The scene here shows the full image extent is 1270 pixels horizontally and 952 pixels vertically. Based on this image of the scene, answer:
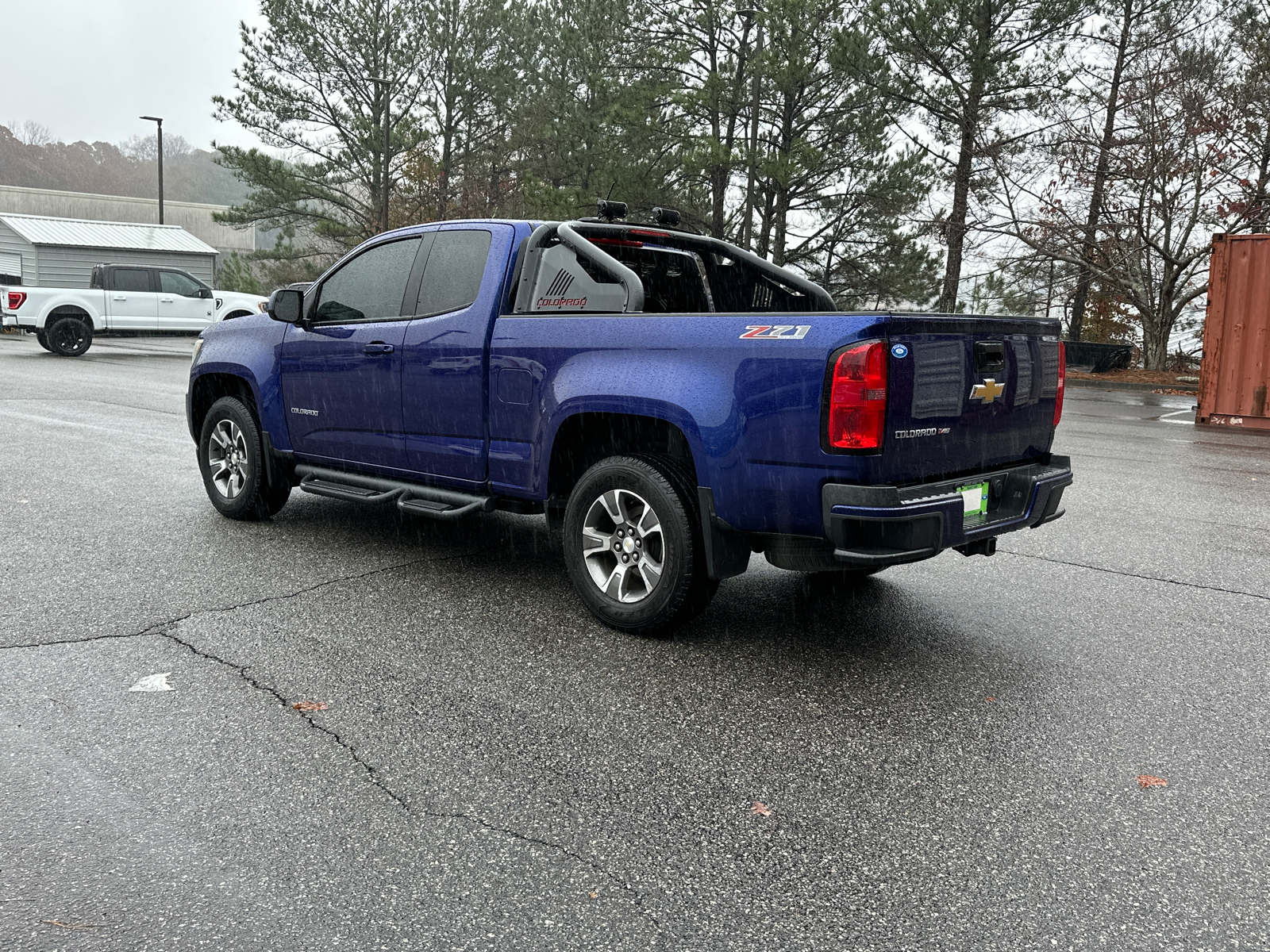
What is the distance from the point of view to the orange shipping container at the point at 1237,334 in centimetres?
1511

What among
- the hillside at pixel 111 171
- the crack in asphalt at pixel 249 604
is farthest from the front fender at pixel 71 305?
the hillside at pixel 111 171

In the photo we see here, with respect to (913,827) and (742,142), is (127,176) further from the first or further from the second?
(913,827)

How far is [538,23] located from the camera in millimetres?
34125

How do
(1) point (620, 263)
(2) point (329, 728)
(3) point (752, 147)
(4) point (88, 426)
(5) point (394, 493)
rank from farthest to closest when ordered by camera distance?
(3) point (752, 147), (4) point (88, 426), (5) point (394, 493), (1) point (620, 263), (2) point (329, 728)

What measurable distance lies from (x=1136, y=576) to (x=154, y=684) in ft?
16.5

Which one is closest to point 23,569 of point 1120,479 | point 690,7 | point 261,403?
point 261,403

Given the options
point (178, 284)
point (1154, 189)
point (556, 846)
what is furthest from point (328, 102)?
point (556, 846)

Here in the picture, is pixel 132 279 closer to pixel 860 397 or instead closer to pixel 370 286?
pixel 370 286

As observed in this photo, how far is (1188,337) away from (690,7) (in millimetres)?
17420

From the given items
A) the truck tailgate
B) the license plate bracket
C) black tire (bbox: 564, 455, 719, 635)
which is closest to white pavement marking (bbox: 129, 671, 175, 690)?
black tire (bbox: 564, 455, 719, 635)

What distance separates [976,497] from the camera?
428 cm

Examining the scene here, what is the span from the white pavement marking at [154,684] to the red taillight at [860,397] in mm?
2654

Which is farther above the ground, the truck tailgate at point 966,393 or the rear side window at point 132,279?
the rear side window at point 132,279

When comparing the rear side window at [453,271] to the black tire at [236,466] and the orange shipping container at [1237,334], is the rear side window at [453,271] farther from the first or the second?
the orange shipping container at [1237,334]
